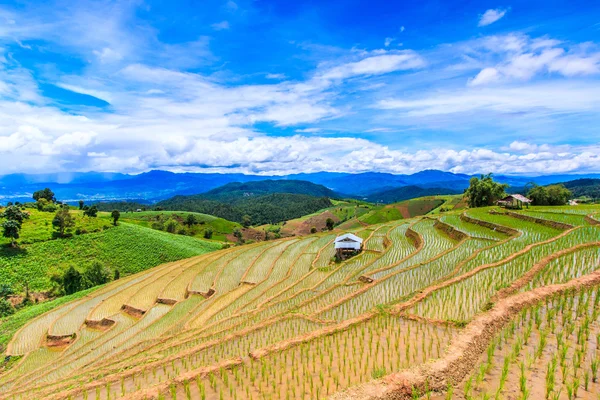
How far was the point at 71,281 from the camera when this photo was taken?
44969 millimetres

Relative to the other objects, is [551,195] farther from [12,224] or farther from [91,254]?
[12,224]

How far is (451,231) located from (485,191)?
36.4 m

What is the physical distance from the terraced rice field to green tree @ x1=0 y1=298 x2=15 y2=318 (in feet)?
42.7

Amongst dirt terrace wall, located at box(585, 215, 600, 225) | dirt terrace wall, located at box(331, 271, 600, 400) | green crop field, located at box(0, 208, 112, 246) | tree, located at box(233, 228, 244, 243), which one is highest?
dirt terrace wall, located at box(585, 215, 600, 225)

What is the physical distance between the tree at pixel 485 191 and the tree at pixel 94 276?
72922mm

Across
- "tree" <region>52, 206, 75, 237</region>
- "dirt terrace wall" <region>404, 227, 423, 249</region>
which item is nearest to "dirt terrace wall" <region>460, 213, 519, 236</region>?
"dirt terrace wall" <region>404, 227, 423, 249</region>

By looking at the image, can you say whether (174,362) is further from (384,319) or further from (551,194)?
(551,194)

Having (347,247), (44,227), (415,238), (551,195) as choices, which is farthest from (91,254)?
(551,195)

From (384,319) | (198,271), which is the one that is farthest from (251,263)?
(384,319)

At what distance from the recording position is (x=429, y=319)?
12.0 meters

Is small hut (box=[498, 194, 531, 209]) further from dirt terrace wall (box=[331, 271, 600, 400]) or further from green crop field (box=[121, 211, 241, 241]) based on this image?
green crop field (box=[121, 211, 241, 241])

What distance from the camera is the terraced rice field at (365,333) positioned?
25.8 feet

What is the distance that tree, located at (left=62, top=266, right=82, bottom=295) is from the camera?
44.5 m

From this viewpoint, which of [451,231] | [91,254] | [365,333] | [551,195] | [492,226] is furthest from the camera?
[551,195]
